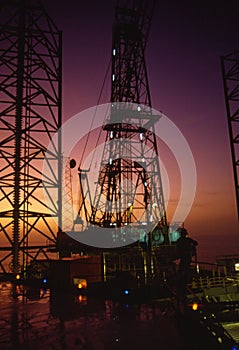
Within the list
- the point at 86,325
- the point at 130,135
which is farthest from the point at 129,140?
the point at 86,325

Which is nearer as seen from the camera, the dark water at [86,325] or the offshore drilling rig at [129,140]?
the dark water at [86,325]

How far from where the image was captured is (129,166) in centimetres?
3291

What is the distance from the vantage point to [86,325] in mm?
8719

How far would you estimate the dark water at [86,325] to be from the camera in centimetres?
724

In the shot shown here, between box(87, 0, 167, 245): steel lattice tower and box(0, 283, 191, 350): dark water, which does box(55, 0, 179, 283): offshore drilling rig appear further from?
box(0, 283, 191, 350): dark water

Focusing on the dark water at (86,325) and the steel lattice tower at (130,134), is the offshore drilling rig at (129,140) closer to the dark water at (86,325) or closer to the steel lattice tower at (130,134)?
the steel lattice tower at (130,134)

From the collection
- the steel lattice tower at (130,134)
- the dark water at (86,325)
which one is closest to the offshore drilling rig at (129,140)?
the steel lattice tower at (130,134)

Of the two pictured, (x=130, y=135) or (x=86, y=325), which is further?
(x=130, y=135)

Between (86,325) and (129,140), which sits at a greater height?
(129,140)

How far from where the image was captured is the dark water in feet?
23.8

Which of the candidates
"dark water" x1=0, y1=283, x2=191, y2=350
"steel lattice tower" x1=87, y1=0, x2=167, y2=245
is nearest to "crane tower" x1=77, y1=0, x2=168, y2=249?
"steel lattice tower" x1=87, y1=0, x2=167, y2=245

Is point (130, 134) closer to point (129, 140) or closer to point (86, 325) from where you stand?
point (129, 140)

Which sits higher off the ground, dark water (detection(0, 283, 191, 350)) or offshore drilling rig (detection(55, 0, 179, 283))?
offshore drilling rig (detection(55, 0, 179, 283))

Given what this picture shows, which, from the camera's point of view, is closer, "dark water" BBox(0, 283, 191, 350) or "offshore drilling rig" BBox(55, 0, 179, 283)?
"dark water" BBox(0, 283, 191, 350)
